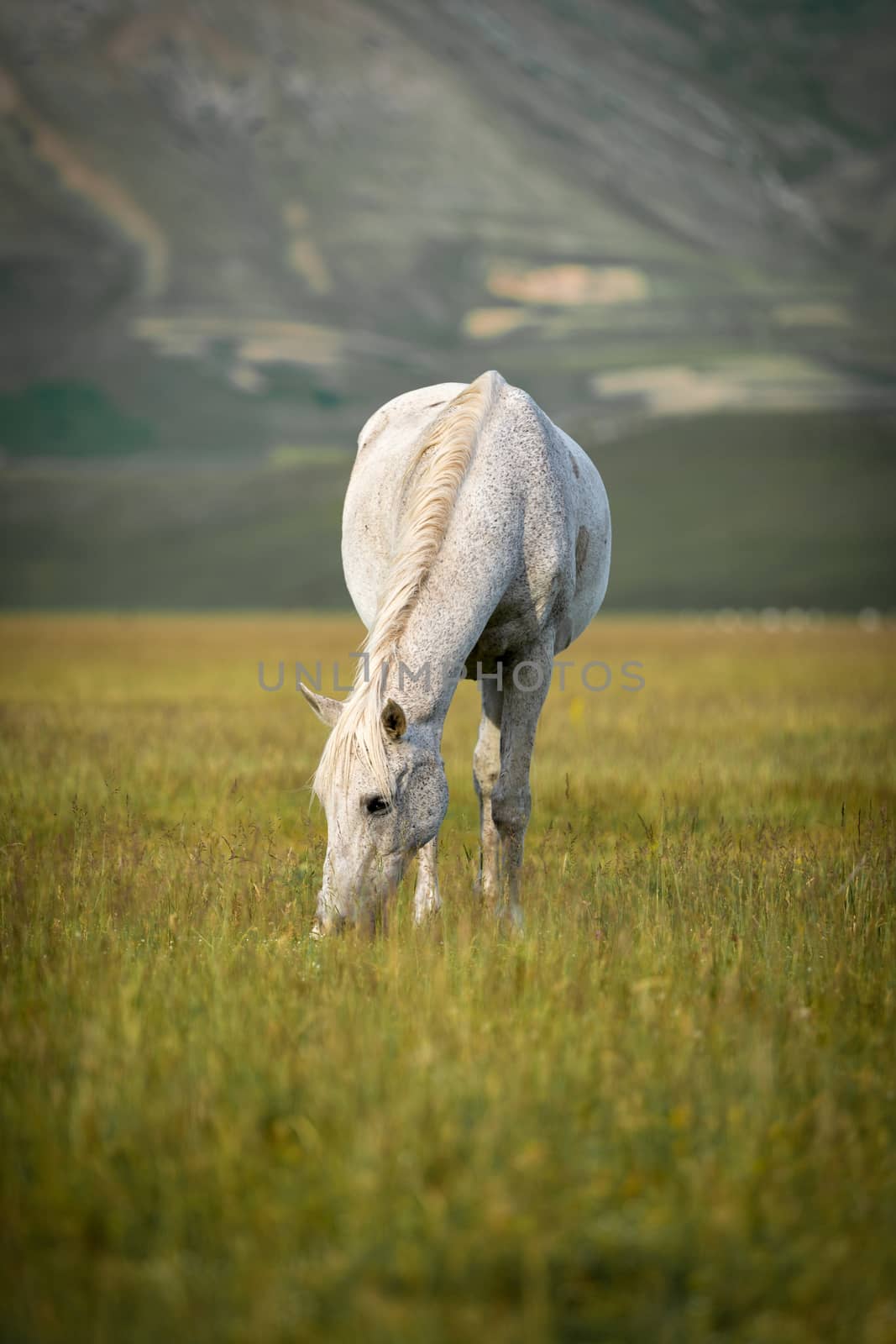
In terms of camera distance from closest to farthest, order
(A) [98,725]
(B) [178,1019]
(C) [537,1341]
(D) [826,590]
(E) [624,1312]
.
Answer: (C) [537,1341] < (E) [624,1312] < (B) [178,1019] < (A) [98,725] < (D) [826,590]

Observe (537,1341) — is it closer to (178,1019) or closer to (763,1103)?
(763,1103)

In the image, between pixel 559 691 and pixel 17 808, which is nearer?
pixel 17 808

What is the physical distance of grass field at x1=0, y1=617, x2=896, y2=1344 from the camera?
280cm

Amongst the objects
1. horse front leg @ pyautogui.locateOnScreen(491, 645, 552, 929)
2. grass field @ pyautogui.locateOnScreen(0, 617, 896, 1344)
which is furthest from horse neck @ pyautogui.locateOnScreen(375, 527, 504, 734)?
grass field @ pyautogui.locateOnScreen(0, 617, 896, 1344)

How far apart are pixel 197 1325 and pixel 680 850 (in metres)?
5.00

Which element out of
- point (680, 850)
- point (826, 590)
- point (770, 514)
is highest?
point (770, 514)

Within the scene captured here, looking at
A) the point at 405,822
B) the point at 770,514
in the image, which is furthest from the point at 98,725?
the point at 770,514

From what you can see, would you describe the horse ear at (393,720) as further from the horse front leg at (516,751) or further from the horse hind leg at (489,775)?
the horse hind leg at (489,775)

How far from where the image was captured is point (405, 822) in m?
5.10

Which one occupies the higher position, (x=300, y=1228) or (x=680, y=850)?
(x=680, y=850)

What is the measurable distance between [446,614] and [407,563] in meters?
0.29

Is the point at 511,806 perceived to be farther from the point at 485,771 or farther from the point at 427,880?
the point at 427,880

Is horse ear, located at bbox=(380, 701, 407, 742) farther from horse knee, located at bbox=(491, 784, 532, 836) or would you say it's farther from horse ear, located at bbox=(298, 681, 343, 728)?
horse knee, located at bbox=(491, 784, 532, 836)

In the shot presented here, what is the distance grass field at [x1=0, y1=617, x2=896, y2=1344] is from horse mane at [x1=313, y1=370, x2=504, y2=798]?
68 centimetres
